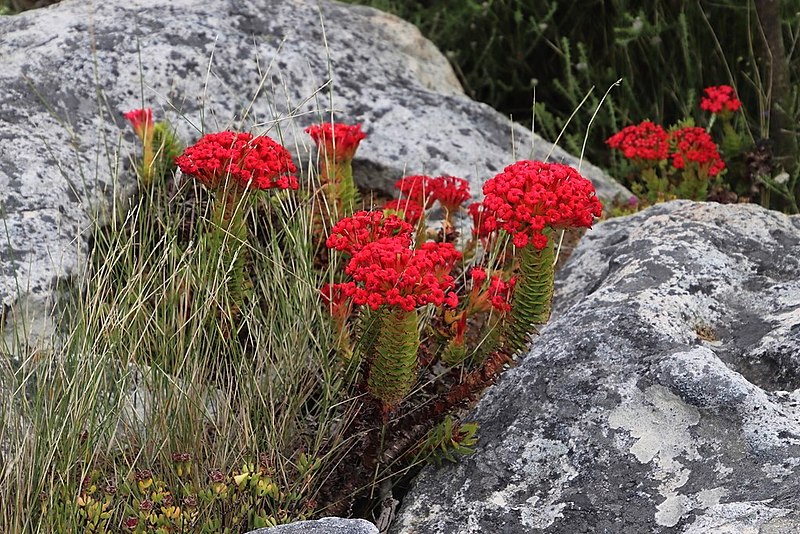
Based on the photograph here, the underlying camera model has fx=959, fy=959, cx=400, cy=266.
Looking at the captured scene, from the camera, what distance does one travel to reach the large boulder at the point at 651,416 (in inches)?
85.9

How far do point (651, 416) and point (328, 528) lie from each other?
2.79 ft

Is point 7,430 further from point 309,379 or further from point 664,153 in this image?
point 664,153

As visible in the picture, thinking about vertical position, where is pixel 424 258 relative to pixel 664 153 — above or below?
above

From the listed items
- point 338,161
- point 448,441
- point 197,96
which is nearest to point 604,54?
point 197,96

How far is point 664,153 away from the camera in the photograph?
149 inches

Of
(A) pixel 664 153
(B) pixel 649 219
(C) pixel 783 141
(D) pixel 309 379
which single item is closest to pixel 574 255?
(B) pixel 649 219

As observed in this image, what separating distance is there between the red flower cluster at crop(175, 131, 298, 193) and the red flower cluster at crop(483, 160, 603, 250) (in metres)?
0.64

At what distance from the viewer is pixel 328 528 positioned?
2102 mm

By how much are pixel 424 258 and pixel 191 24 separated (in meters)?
2.33

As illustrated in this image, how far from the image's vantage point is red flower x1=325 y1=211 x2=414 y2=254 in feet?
7.97

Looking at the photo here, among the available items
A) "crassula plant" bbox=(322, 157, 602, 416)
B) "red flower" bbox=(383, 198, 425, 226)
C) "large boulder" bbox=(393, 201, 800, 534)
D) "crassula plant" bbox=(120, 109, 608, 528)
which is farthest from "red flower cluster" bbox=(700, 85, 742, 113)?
"crassula plant" bbox=(322, 157, 602, 416)

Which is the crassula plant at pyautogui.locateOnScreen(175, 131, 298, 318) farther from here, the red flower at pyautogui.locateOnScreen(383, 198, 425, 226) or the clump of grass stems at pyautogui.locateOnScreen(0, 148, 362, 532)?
the red flower at pyautogui.locateOnScreen(383, 198, 425, 226)

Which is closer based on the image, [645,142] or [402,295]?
[402,295]

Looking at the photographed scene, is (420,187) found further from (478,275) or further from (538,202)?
(538,202)
